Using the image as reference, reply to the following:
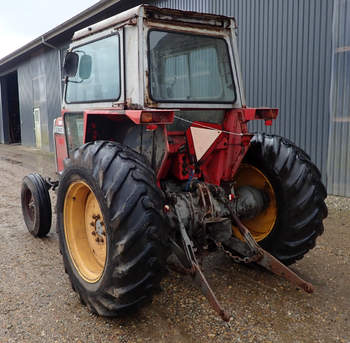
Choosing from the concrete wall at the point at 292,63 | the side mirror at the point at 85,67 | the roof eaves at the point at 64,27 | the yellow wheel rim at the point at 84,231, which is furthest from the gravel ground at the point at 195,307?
the roof eaves at the point at 64,27

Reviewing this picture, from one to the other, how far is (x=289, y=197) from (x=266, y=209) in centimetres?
34

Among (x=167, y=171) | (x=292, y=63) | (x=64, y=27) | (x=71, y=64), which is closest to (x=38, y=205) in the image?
(x=71, y=64)

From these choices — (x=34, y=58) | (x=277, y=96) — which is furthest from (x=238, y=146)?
(x=34, y=58)

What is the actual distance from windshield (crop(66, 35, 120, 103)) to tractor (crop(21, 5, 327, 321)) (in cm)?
2

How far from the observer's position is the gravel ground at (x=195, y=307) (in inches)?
104

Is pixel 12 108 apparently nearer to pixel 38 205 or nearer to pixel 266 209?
pixel 38 205

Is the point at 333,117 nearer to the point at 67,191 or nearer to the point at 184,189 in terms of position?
the point at 184,189

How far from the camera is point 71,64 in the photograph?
355 centimetres

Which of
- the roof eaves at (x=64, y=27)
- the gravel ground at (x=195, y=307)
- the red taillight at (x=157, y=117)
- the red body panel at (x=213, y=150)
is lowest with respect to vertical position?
the gravel ground at (x=195, y=307)

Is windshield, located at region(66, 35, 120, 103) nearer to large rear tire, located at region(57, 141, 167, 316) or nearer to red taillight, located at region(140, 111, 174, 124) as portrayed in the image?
red taillight, located at region(140, 111, 174, 124)

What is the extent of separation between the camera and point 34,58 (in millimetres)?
16094

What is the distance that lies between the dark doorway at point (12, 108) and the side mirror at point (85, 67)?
1941 cm

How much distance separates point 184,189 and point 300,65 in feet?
15.1

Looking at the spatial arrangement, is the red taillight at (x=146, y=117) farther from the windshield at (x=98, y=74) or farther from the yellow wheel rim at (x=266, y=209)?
the yellow wheel rim at (x=266, y=209)
